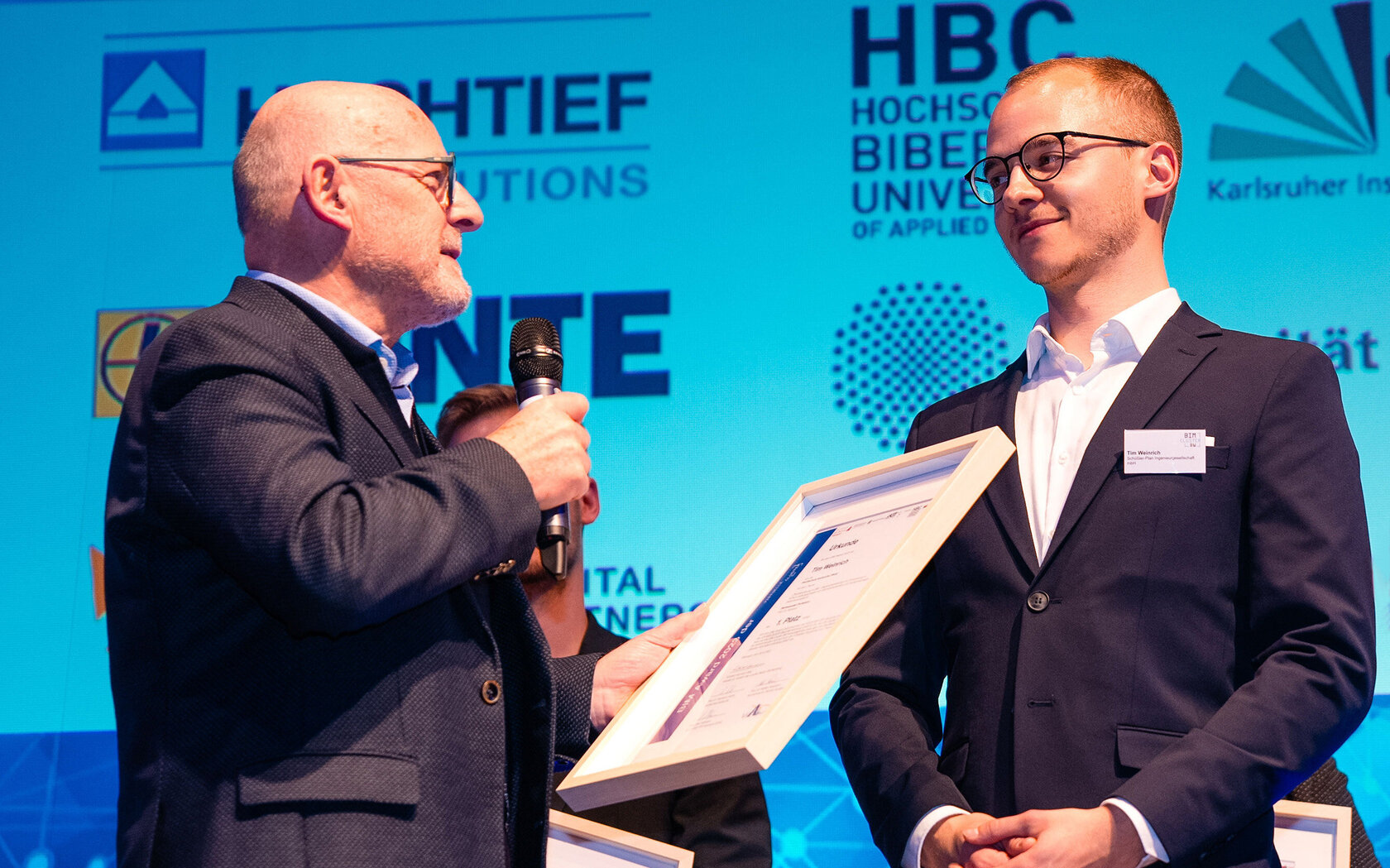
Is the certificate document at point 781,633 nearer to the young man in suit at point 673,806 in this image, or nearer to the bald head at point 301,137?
the young man in suit at point 673,806

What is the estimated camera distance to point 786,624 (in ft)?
5.83

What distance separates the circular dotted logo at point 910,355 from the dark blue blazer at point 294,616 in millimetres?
2153

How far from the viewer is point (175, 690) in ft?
5.05

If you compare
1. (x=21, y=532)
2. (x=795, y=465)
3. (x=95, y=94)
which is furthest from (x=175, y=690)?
(x=95, y=94)

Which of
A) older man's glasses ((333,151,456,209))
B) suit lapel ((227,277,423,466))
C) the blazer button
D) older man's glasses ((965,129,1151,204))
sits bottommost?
the blazer button

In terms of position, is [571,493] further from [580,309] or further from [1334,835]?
[580,309]

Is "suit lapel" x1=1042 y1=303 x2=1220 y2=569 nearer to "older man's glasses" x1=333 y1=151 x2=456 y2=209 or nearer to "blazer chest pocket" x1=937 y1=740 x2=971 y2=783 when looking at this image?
"blazer chest pocket" x1=937 y1=740 x2=971 y2=783

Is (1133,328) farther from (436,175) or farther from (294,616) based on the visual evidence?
(294,616)

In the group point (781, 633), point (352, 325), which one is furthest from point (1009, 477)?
point (352, 325)

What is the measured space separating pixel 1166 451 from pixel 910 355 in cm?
170

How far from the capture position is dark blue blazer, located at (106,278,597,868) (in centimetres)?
147

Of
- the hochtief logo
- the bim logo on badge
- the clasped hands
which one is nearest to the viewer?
the clasped hands

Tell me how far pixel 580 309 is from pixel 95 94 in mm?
1733

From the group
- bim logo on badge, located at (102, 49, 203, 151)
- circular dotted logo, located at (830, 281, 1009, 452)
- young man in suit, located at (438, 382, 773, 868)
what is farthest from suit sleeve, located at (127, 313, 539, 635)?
bim logo on badge, located at (102, 49, 203, 151)
